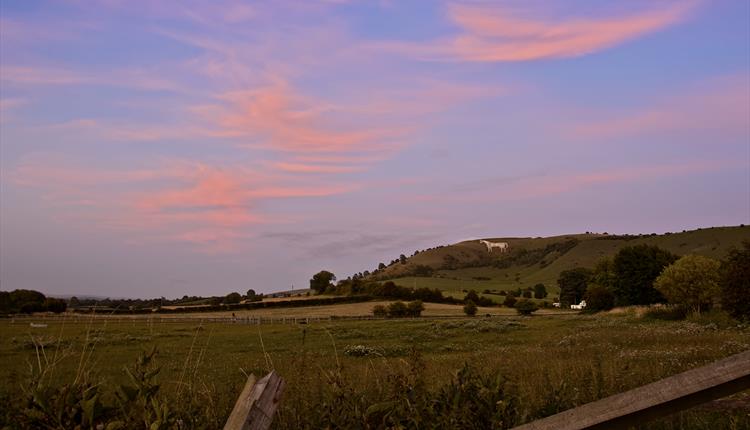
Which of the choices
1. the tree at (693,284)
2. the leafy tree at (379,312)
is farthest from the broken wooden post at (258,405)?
the leafy tree at (379,312)

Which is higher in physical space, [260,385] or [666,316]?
[260,385]

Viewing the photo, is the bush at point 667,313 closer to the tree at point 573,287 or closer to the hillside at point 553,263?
the tree at point 573,287

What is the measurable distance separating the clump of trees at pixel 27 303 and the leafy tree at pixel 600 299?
85.7 m

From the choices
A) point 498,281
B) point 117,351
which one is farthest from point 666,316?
point 498,281

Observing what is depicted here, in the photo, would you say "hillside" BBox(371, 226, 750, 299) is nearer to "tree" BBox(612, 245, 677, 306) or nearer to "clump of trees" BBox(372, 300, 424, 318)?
"clump of trees" BBox(372, 300, 424, 318)

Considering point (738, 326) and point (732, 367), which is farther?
point (738, 326)

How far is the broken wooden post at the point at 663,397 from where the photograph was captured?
2936 millimetres

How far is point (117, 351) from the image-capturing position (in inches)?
1185

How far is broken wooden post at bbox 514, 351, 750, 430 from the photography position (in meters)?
2.94

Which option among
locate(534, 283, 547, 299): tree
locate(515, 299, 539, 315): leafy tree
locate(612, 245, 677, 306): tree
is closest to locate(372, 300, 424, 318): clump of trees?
locate(515, 299, 539, 315): leafy tree

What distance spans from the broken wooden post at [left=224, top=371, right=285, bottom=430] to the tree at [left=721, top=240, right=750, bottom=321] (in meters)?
35.5

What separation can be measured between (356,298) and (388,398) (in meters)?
98.8

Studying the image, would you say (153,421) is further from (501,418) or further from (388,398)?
(501,418)

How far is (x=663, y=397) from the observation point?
3.03 meters
